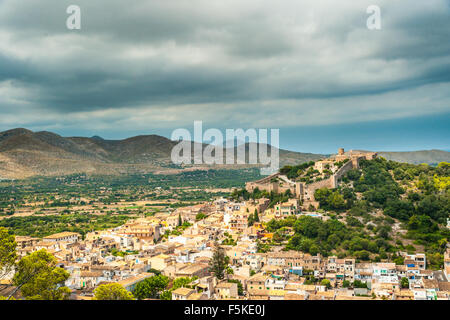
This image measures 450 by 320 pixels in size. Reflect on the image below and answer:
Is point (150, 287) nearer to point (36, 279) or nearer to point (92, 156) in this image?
point (36, 279)

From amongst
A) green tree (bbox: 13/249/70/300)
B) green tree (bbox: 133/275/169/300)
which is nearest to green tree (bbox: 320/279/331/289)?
green tree (bbox: 133/275/169/300)

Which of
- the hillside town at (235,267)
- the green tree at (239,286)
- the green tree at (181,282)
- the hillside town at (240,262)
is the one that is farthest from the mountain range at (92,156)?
the green tree at (239,286)

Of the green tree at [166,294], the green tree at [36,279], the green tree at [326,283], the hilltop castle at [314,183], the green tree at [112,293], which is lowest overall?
the green tree at [326,283]

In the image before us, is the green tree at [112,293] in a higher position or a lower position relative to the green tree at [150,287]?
higher

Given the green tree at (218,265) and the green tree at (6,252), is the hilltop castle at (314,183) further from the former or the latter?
the green tree at (6,252)

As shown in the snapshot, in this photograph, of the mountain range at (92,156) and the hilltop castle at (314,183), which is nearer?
the hilltop castle at (314,183)

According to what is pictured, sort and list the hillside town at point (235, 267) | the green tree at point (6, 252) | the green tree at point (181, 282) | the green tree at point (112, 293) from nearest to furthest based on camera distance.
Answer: the green tree at point (6, 252)
the green tree at point (112, 293)
the hillside town at point (235, 267)
the green tree at point (181, 282)

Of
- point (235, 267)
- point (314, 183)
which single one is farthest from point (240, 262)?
point (314, 183)
